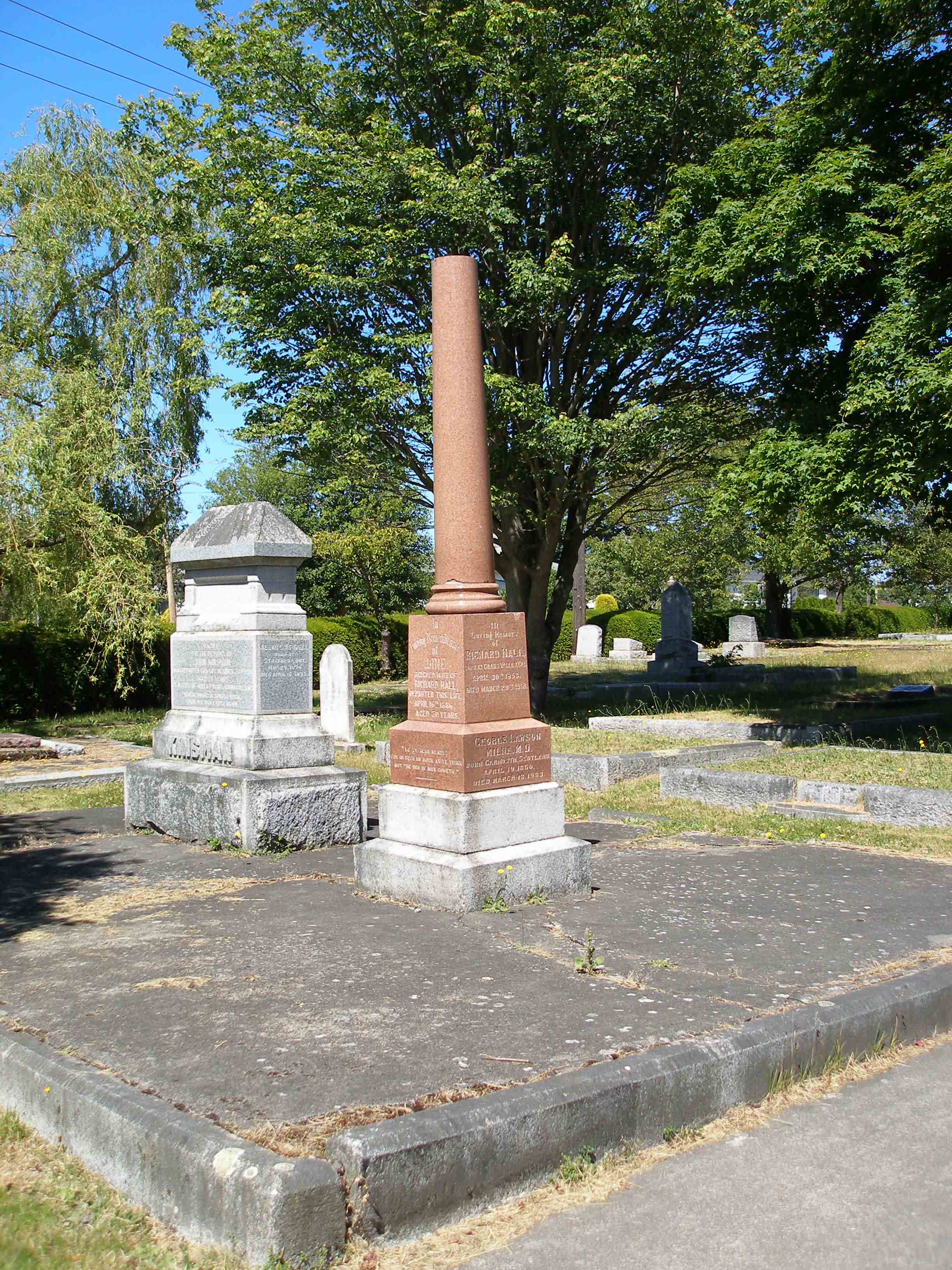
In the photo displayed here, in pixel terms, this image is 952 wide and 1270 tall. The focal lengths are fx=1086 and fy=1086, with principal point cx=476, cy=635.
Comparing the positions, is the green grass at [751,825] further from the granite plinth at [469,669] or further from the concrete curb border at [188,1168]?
the concrete curb border at [188,1168]

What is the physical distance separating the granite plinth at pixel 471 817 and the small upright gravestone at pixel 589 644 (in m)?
33.0

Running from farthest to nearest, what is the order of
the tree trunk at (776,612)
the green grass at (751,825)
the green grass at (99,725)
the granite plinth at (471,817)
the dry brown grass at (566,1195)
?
the tree trunk at (776,612) < the green grass at (99,725) < the green grass at (751,825) < the granite plinth at (471,817) < the dry brown grass at (566,1195)

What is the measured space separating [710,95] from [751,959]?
49.9 ft

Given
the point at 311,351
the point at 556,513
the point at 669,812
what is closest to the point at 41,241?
the point at 311,351

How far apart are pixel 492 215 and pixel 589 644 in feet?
83.9

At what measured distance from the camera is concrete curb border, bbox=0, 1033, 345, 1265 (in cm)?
302

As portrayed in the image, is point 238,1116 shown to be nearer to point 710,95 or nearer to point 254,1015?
point 254,1015

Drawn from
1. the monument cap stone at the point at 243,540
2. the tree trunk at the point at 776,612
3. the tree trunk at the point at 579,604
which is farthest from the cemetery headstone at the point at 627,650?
the monument cap stone at the point at 243,540

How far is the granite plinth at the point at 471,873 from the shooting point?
20.6 feet

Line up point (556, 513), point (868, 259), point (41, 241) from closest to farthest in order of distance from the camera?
point (868, 259), point (556, 513), point (41, 241)

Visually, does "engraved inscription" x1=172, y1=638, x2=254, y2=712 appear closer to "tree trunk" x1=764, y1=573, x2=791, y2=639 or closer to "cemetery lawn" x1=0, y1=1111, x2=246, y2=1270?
"cemetery lawn" x1=0, y1=1111, x2=246, y2=1270

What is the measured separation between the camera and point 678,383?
62.0 ft

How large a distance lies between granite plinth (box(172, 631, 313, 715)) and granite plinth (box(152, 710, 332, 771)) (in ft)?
0.23

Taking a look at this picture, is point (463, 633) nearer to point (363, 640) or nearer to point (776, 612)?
point (363, 640)
